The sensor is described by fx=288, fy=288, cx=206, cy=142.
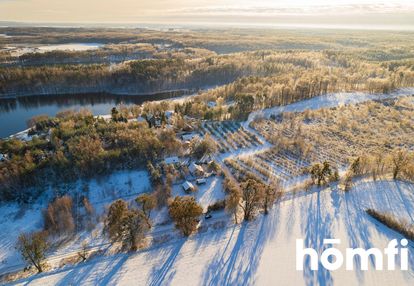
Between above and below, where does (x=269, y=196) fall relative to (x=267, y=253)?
above

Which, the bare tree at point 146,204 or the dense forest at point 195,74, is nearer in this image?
the bare tree at point 146,204

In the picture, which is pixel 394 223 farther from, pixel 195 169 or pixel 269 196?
pixel 195 169

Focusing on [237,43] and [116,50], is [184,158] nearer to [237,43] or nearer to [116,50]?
[116,50]

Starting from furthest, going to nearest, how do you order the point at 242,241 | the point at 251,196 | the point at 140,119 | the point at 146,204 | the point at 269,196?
the point at 140,119, the point at 269,196, the point at 251,196, the point at 146,204, the point at 242,241

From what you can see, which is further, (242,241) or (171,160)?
(171,160)

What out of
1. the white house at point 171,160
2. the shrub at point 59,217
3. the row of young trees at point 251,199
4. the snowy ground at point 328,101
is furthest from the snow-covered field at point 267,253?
the snowy ground at point 328,101

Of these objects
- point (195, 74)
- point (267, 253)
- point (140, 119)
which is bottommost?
point (267, 253)

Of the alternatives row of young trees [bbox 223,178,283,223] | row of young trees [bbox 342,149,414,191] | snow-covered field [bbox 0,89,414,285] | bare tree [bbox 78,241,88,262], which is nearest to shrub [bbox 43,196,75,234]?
snow-covered field [bbox 0,89,414,285]

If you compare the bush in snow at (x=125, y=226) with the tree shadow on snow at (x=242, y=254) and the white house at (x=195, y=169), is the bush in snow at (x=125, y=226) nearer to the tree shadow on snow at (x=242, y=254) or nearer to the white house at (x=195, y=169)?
the tree shadow on snow at (x=242, y=254)

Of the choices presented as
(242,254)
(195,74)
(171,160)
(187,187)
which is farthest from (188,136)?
(195,74)
